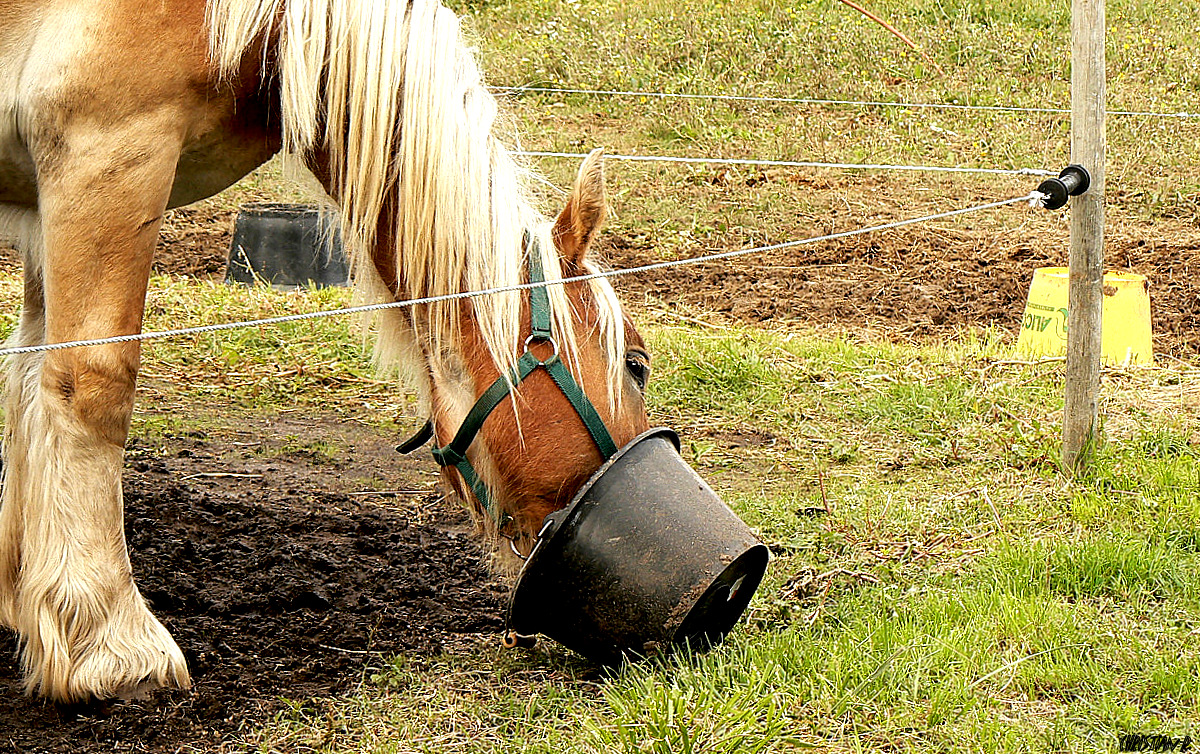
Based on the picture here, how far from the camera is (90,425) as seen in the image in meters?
2.56

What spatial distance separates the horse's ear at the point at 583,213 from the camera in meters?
2.55

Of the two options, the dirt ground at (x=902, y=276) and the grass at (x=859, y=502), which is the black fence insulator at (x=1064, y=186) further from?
the dirt ground at (x=902, y=276)

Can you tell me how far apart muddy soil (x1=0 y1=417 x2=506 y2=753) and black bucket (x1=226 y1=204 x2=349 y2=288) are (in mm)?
2179

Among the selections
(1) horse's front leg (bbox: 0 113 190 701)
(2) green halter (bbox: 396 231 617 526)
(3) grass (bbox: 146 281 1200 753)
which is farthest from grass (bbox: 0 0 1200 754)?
(2) green halter (bbox: 396 231 617 526)

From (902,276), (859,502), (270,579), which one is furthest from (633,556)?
(902,276)

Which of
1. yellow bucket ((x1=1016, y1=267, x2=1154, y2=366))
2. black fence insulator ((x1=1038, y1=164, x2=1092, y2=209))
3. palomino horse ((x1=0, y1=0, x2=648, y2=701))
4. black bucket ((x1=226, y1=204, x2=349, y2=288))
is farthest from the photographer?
black bucket ((x1=226, y1=204, x2=349, y2=288))

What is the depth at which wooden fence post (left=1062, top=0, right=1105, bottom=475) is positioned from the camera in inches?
150

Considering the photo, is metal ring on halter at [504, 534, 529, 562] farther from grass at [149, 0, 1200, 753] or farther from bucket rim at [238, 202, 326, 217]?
bucket rim at [238, 202, 326, 217]

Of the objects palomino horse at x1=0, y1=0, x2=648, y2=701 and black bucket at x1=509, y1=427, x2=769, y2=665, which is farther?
black bucket at x1=509, y1=427, x2=769, y2=665

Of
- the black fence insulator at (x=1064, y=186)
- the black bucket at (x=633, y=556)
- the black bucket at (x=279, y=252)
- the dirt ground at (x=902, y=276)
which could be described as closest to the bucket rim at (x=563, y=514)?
the black bucket at (x=633, y=556)

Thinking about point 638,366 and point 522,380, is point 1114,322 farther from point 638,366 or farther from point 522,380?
point 522,380

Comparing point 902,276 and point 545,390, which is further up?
point 545,390

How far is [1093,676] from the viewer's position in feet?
8.75

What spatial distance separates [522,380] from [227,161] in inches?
33.3
